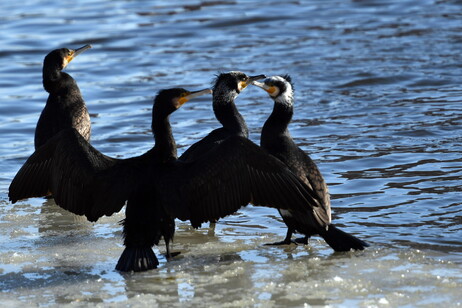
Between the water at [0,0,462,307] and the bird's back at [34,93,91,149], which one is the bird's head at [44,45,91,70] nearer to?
the bird's back at [34,93,91,149]

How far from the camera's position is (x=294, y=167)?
267 inches

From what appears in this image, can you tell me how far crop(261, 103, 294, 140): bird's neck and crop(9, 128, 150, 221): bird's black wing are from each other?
1029 millimetres

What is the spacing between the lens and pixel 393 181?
8531mm

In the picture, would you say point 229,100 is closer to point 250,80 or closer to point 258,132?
point 250,80

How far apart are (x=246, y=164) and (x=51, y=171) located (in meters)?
1.45

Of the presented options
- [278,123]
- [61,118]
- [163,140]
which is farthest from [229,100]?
[61,118]

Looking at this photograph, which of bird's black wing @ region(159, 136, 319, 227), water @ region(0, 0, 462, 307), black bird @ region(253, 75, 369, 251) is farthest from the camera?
black bird @ region(253, 75, 369, 251)

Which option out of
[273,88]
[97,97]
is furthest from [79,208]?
[97,97]

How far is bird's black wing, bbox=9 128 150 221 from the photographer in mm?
6496

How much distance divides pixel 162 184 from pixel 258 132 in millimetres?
4380

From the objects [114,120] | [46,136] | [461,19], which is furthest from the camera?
[461,19]

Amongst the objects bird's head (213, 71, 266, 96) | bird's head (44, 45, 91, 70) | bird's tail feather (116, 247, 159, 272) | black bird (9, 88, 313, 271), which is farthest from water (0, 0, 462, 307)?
bird's head (44, 45, 91, 70)

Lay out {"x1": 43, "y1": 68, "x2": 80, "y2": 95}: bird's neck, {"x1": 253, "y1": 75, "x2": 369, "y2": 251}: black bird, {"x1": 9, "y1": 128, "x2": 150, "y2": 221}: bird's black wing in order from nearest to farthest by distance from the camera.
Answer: {"x1": 9, "y1": 128, "x2": 150, "y2": 221}: bird's black wing, {"x1": 253, "y1": 75, "x2": 369, "y2": 251}: black bird, {"x1": 43, "y1": 68, "x2": 80, "y2": 95}: bird's neck

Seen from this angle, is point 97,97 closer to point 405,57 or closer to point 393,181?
point 405,57
